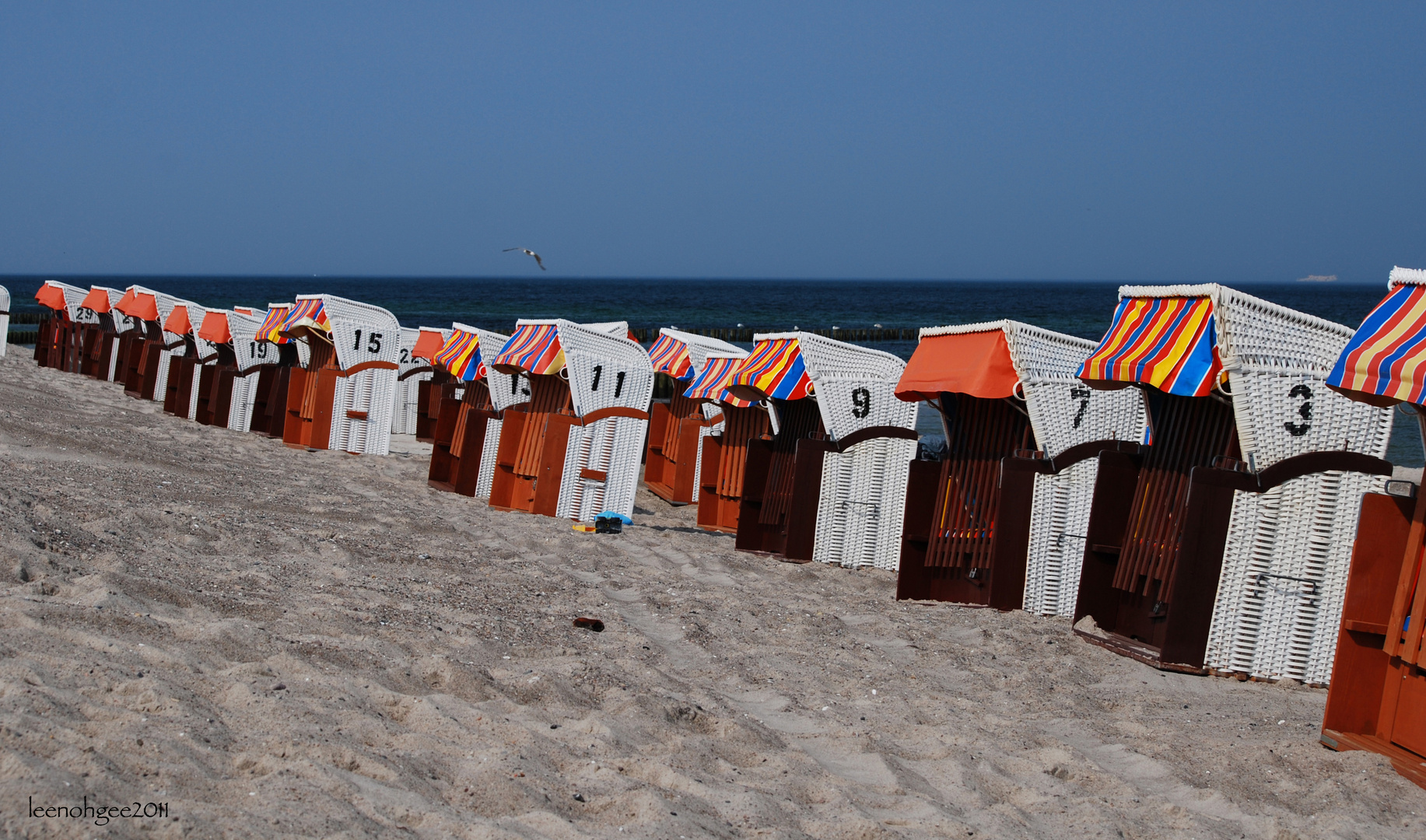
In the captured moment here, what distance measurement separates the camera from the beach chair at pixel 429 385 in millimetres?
17281

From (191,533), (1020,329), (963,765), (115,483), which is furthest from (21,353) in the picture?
(963,765)

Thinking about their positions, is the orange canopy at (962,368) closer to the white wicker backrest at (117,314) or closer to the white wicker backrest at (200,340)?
the white wicker backrest at (200,340)

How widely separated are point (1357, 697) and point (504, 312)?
8030 centimetres

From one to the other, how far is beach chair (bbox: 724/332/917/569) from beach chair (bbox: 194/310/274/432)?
9.77m

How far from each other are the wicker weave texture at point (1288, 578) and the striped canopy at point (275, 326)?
13.2 m

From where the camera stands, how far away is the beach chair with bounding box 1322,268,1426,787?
4.77 meters

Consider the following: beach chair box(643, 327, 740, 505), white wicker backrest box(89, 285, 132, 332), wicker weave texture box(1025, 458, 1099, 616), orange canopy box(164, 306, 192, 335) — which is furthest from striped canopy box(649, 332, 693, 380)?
white wicker backrest box(89, 285, 132, 332)

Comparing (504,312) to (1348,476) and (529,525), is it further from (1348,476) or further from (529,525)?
(1348,476)

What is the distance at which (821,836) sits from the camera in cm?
397

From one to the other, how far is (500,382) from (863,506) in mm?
4760

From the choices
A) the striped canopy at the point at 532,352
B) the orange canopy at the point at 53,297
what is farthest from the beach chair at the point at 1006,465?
the orange canopy at the point at 53,297

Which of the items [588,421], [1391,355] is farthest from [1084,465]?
[588,421]

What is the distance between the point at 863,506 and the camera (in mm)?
10164

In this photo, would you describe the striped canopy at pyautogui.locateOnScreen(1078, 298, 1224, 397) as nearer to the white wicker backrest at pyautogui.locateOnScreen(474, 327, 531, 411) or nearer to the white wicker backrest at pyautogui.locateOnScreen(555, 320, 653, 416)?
the white wicker backrest at pyautogui.locateOnScreen(555, 320, 653, 416)
